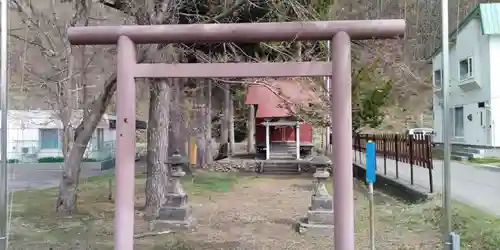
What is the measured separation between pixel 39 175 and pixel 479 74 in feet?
64.2

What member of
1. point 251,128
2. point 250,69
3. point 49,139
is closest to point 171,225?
point 250,69

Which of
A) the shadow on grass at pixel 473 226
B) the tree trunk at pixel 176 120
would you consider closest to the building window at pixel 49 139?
Result: the tree trunk at pixel 176 120

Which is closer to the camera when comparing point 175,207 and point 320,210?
point 320,210

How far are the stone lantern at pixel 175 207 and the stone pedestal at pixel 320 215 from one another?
2.19 m

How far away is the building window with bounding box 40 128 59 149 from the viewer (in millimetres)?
29764

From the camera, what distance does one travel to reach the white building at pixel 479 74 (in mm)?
15375

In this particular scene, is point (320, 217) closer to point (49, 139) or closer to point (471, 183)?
point (471, 183)

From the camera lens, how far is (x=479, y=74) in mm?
15664

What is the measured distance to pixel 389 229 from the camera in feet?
25.9

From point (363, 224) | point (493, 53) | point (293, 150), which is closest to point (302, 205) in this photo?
point (363, 224)

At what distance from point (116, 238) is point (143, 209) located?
20.4ft

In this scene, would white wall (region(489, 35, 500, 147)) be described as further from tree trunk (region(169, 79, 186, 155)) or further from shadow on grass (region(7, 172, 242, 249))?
tree trunk (region(169, 79, 186, 155))

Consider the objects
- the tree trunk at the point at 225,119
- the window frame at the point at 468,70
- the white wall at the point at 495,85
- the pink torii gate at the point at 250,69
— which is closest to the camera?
the pink torii gate at the point at 250,69

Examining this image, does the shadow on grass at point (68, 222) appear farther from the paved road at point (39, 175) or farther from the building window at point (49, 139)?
the building window at point (49, 139)
